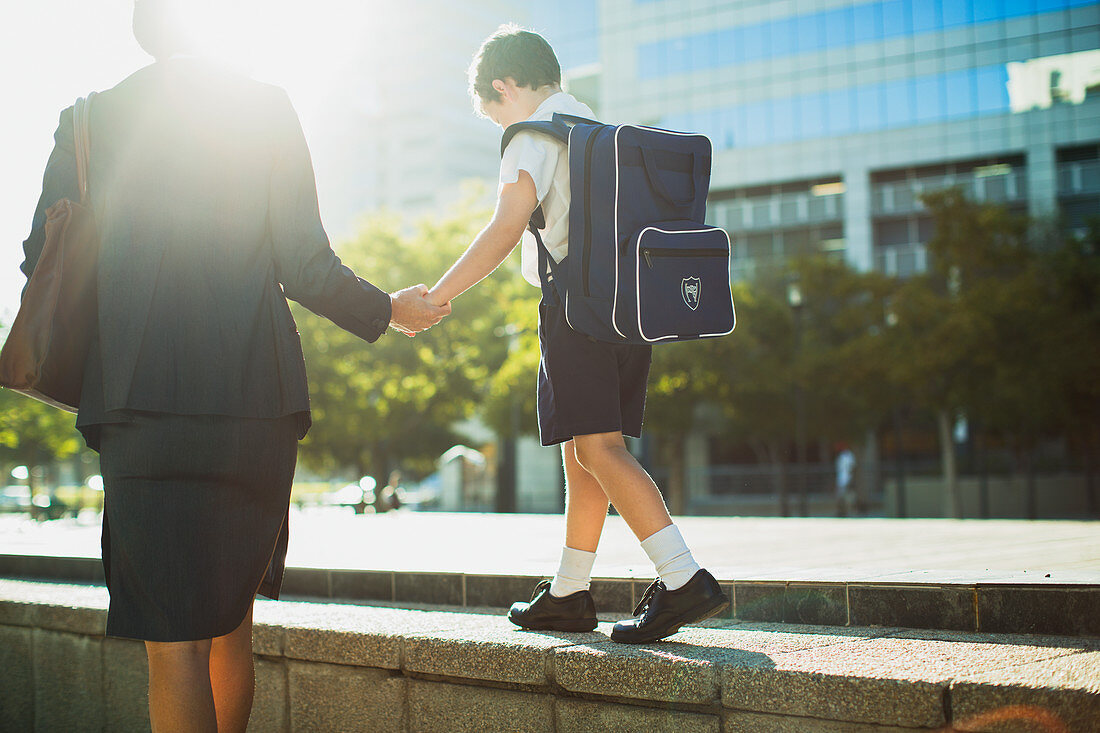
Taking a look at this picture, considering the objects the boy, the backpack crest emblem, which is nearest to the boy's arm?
the boy

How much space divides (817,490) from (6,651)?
28981 millimetres

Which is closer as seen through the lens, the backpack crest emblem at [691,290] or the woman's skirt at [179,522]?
the woman's skirt at [179,522]

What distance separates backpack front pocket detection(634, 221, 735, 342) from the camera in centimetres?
285

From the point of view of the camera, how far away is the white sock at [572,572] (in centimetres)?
324

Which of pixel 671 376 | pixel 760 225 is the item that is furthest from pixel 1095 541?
pixel 760 225

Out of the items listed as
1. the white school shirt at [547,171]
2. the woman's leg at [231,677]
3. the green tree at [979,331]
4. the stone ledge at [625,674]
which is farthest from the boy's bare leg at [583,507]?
the green tree at [979,331]

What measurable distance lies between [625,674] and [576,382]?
0.85 m

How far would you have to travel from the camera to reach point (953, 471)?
23.5 metres

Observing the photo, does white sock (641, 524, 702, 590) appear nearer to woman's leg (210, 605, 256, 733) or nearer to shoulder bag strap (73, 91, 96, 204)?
woman's leg (210, 605, 256, 733)

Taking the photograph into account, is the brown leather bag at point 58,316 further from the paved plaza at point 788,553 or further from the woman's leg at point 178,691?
the paved plaza at point 788,553

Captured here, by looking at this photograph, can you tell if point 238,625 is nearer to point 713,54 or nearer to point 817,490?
point 817,490

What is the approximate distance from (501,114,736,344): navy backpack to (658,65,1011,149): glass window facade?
35.6 meters

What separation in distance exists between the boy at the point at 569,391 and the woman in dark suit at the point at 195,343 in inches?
26.8

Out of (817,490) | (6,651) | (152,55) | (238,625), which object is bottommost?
(817,490)
